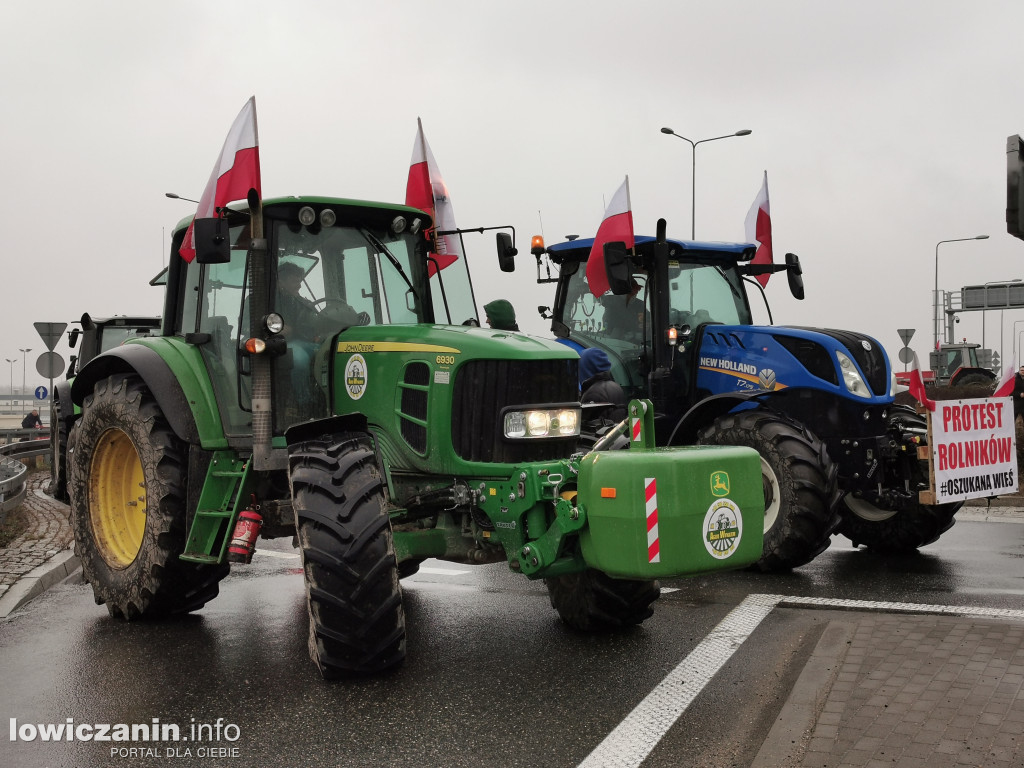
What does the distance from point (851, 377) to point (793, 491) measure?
4.21ft

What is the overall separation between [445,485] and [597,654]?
1.30 meters

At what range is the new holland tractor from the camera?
8516 millimetres

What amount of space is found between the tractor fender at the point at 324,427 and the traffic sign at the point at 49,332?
618 inches

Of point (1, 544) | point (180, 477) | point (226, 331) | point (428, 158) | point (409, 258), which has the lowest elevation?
point (1, 544)

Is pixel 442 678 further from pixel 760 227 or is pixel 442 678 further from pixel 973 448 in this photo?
pixel 760 227

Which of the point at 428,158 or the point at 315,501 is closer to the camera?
the point at 315,501

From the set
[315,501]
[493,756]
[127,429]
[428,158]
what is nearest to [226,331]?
[127,429]

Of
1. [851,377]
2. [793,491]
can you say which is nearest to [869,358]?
[851,377]

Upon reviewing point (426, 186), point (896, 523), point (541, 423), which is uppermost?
point (426, 186)

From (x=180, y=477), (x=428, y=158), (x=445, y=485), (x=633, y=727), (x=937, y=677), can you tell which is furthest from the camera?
(x=428, y=158)

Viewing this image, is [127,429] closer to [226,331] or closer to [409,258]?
[226,331]

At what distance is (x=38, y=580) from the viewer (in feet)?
27.8

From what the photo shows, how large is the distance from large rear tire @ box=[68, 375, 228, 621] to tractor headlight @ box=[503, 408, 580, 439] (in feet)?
7.08

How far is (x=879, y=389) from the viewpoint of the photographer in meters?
9.16
